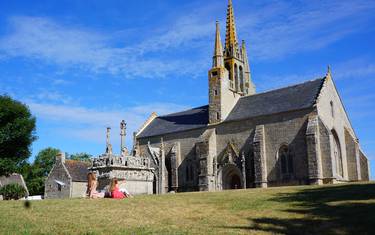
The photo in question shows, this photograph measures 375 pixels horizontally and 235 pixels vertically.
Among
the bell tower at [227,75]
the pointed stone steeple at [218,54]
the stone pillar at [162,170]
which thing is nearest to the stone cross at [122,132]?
the stone pillar at [162,170]

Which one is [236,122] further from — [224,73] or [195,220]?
[195,220]

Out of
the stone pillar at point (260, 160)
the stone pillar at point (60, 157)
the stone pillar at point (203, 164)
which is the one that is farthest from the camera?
the stone pillar at point (60, 157)

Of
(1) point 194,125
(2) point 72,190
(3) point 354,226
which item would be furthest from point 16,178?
(3) point 354,226

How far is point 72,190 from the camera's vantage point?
4650 cm

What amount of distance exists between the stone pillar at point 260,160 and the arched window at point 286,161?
61.8 inches

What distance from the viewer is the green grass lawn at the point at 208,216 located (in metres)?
12.6

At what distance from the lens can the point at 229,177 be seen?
42.7 meters

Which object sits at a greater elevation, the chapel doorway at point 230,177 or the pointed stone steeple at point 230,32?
the pointed stone steeple at point 230,32

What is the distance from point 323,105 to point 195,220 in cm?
2713

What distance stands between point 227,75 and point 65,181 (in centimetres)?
2165

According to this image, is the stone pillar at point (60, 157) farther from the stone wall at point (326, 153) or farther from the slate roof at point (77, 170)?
the stone wall at point (326, 153)

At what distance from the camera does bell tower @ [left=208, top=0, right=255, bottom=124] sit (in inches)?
1779

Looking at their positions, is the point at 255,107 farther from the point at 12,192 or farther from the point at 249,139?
the point at 12,192

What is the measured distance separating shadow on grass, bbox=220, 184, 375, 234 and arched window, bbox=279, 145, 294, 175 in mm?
19040
